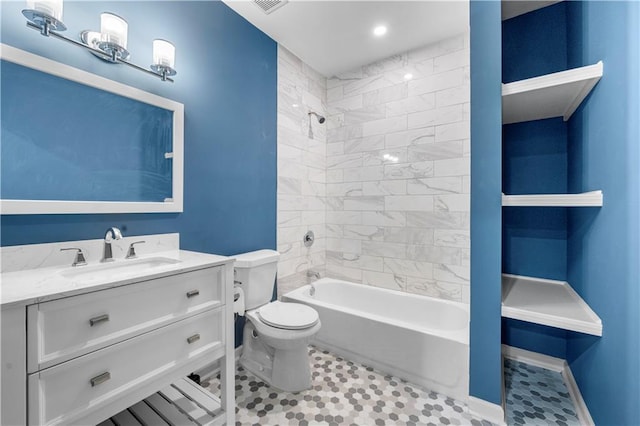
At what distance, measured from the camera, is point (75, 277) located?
1.07 m

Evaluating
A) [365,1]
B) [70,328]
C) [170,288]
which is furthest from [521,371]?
[365,1]

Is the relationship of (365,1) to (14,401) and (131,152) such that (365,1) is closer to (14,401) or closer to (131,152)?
(131,152)

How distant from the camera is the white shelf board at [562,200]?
1.27 metres

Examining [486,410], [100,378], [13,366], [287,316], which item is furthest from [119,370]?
[486,410]

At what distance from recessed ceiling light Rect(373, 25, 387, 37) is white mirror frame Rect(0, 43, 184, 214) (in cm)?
170

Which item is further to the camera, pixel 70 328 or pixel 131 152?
pixel 131 152

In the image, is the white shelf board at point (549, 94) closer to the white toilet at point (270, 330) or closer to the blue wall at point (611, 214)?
the blue wall at point (611, 214)

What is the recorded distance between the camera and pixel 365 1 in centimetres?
193

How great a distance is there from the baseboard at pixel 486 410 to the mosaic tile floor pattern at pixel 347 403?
39 millimetres

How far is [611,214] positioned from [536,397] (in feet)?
4.20

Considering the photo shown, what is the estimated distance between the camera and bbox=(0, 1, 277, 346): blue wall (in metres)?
1.23

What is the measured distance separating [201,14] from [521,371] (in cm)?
343

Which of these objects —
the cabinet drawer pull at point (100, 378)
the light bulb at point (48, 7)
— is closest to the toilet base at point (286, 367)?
the cabinet drawer pull at point (100, 378)

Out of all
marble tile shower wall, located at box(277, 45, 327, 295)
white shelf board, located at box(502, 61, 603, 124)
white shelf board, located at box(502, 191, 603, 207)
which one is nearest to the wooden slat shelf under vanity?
marble tile shower wall, located at box(277, 45, 327, 295)
